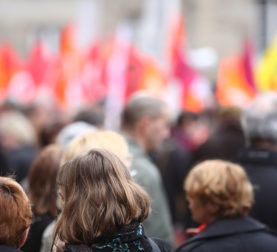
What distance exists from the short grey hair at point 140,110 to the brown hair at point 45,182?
102 centimetres

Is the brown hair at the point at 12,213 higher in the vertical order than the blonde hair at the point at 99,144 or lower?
lower

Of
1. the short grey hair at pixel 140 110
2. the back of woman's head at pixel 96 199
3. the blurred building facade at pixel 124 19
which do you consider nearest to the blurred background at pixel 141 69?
the short grey hair at pixel 140 110

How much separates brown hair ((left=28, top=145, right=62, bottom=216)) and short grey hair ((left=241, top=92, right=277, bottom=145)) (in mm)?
1193

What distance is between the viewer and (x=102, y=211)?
3.74m

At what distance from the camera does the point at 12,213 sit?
12.2 feet

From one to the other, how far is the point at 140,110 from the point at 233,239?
1.89m

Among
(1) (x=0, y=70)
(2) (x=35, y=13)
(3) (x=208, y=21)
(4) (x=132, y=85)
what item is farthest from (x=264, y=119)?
(2) (x=35, y=13)

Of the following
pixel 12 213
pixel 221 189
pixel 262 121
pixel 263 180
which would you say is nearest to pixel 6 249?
pixel 12 213

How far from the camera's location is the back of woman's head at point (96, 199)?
12.2 feet

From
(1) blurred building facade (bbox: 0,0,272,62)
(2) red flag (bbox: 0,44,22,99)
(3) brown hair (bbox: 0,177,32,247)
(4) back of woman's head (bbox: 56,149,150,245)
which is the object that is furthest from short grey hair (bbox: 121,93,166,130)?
(1) blurred building facade (bbox: 0,0,272,62)

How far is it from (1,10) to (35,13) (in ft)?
4.79

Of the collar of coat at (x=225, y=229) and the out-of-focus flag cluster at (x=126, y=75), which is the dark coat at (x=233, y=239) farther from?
the out-of-focus flag cluster at (x=126, y=75)

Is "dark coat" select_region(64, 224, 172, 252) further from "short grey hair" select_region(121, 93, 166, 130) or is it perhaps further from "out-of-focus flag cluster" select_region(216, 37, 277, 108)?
"out-of-focus flag cluster" select_region(216, 37, 277, 108)

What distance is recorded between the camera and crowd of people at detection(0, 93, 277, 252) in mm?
3742
